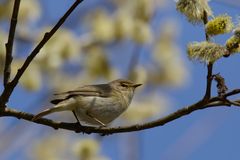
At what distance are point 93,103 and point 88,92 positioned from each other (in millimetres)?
96

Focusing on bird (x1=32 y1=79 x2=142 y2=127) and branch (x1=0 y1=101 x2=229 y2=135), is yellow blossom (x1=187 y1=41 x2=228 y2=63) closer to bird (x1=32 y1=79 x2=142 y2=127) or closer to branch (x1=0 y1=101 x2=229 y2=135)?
branch (x1=0 y1=101 x2=229 y2=135)

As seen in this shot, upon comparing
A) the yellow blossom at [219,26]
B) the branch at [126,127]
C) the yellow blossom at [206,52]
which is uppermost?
the yellow blossom at [219,26]

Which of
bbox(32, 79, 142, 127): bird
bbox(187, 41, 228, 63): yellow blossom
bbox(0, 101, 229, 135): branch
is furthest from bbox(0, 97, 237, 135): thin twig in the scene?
bbox(32, 79, 142, 127): bird

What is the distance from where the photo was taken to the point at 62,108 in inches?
120

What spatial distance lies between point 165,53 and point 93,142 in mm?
735

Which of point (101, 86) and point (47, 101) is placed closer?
point (47, 101)

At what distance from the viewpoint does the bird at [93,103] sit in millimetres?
3221

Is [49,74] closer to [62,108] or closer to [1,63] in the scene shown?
[1,63]

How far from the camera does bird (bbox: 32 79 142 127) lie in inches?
127

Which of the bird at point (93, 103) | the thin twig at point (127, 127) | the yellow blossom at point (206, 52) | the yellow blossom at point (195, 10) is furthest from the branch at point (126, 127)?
the bird at point (93, 103)

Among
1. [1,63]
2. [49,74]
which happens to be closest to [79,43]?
[49,74]

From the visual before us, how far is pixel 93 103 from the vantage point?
3.31m

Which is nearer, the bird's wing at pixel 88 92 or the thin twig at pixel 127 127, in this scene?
the thin twig at pixel 127 127

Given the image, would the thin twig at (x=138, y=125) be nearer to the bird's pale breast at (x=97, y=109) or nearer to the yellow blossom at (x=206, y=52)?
the yellow blossom at (x=206, y=52)
